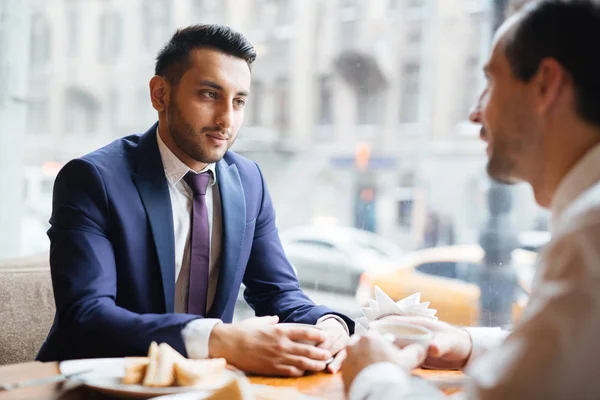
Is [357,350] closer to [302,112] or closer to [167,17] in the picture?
[167,17]

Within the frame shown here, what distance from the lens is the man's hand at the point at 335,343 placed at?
120 cm

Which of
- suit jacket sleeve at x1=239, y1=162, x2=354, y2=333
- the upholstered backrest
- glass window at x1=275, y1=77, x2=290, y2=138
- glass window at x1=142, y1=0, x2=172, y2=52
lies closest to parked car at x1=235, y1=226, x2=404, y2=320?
glass window at x1=275, y1=77, x2=290, y2=138

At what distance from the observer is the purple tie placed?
1604mm

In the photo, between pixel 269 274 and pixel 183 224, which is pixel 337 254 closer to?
pixel 269 274

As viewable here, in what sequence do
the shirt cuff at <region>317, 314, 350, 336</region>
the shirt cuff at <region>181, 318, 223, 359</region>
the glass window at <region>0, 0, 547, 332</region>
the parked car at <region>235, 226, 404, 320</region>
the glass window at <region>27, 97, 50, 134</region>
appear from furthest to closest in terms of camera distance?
the glass window at <region>0, 0, 547, 332</region> → the glass window at <region>27, 97, 50, 134</region> → the parked car at <region>235, 226, 404, 320</region> → the shirt cuff at <region>317, 314, 350, 336</region> → the shirt cuff at <region>181, 318, 223, 359</region>

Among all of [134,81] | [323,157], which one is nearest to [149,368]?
[134,81]

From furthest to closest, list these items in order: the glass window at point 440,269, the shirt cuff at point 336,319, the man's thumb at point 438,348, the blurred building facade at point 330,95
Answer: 1. the blurred building facade at point 330,95
2. the glass window at point 440,269
3. the shirt cuff at point 336,319
4. the man's thumb at point 438,348

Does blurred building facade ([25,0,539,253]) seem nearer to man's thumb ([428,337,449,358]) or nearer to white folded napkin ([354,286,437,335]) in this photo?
white folded napkin ([354,286,437,335])

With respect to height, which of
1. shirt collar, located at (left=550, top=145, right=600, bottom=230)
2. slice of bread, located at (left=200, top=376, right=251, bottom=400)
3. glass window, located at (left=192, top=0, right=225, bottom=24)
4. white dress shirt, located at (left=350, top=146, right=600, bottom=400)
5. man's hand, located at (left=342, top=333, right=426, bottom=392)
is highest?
glass window, located at (left=192, top=0, right=225, bottom=24)

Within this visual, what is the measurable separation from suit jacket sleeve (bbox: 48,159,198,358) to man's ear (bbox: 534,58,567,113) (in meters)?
0.75

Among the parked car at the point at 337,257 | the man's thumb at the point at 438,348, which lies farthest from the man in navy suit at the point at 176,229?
the parked car at the point at 337,257

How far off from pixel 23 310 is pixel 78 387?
0.89 meters

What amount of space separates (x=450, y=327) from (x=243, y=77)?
0.85 metres

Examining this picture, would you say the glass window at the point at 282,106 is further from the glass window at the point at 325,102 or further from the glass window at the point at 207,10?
the glass window at the point at 207,10
